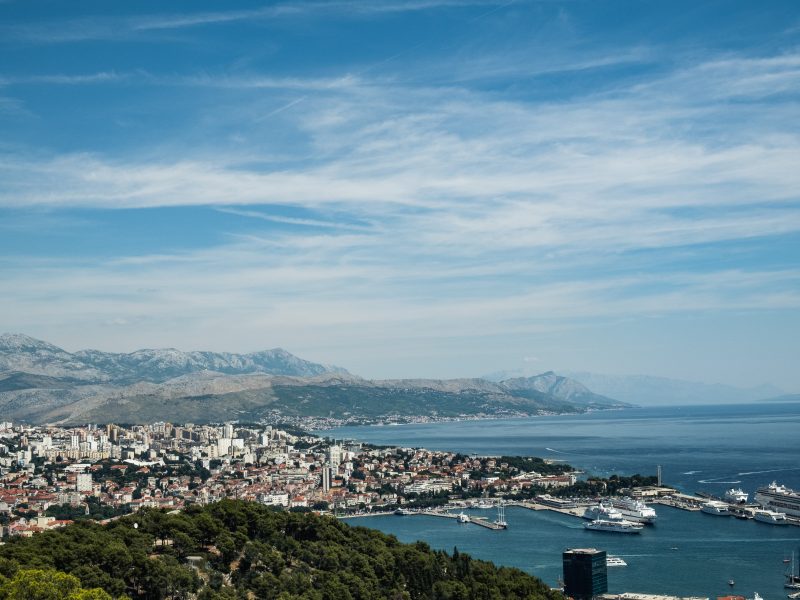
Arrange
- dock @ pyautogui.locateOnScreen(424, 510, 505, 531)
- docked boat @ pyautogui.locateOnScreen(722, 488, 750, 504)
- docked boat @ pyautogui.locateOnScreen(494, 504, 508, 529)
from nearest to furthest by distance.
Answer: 1. docked boat @ pyautogui.locateOnScreen(494, 504, 508, 529)
2. dock @ pyautogui.locateOnScreen(424, 510, 505, 531)
3. docked boat @ pyautogui.locateOnScreen(722, 488, 750, 504)

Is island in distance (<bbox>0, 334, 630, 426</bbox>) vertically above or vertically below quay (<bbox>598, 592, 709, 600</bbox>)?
above

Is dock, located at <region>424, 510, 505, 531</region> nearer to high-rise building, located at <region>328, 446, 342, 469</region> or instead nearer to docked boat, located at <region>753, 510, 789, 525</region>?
docked boat, located at <region>753, 510, 789, 525</region>

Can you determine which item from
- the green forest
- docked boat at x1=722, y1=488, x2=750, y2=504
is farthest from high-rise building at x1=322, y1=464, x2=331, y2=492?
the green forest

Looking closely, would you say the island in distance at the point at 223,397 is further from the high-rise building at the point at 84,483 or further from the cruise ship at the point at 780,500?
the cruise ship at the point at 780,500

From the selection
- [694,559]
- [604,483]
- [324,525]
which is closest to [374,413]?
[604,483]

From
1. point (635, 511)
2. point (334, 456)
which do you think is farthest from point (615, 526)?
point (334, 456)

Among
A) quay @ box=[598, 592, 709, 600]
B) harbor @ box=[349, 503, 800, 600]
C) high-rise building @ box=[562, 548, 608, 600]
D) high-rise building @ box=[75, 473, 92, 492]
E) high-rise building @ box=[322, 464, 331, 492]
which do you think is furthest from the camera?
high-rise building @ box=[322, 464, 331, 492]

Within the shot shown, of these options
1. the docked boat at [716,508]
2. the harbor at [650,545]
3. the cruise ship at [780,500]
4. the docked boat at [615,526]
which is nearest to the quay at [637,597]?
the harbor at [650,545]
